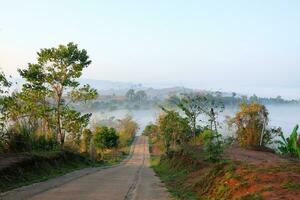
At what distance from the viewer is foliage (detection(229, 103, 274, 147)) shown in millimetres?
36494

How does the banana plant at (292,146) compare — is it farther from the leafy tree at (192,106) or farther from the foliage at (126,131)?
the foliage at (126,131)

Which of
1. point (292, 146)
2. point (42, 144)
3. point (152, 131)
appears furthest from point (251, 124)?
point (152, 131)

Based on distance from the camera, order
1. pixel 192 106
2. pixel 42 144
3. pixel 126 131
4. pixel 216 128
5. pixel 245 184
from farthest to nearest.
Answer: pixel 126 131
pixel 192 106
pixel 216 128
pixel 42 144
pixel 245 184

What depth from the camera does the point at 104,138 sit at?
86.2 m

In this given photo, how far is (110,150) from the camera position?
90.2 m

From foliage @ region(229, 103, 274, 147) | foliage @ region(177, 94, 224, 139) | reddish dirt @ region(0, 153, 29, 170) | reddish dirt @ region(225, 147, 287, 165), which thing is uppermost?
foliage @ region(177, 94, 224, 139)

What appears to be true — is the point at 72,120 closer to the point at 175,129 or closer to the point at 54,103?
the point at 54,103

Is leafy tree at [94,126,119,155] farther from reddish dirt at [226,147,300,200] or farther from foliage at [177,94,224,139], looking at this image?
reddish dirt at [226,147,300,200]

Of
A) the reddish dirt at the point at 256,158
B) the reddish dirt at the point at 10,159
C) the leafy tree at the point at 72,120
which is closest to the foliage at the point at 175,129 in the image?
the leafy tree at the point at 72,120

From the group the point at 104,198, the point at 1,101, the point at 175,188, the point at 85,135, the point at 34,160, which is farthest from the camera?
the point at 85,135

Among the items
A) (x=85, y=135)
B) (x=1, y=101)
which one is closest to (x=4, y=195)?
(x=1, y=101)

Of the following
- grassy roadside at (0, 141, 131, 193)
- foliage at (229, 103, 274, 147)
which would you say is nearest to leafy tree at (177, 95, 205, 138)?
foliage at (229, 103, 274, 147)

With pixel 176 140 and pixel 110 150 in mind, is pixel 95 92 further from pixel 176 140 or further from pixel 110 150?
pixel 110 150

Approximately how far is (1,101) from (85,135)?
1471 inches
